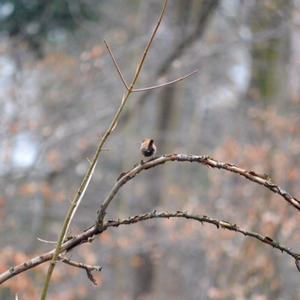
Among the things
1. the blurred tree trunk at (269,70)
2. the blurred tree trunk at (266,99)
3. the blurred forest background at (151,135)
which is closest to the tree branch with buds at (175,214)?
the blurred forest background at (151,135)

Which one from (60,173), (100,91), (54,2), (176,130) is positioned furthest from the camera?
(176,130)

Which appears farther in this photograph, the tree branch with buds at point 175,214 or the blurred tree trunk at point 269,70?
the blurred tree trunk at point 269,70

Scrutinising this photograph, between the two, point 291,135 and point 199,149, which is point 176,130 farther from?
point 291,135

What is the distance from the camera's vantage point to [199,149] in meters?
13.5

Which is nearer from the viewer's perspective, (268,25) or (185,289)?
(268,25)

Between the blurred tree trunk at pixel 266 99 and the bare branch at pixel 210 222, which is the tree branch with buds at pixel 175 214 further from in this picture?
the blurred tree trunk at pixel 266 99

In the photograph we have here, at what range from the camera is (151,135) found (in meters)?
12.4

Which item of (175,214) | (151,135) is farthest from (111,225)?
(151,135)

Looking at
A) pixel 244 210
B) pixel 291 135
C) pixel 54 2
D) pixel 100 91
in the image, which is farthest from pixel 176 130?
pixel 54 2

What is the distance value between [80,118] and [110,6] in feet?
8.72

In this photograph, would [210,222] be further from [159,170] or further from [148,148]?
[159,170]

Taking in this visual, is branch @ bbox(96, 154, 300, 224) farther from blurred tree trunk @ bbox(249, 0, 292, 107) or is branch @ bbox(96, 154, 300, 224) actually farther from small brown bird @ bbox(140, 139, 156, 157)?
blurred tree trunk @ bbox(249, 0, 292, 107)

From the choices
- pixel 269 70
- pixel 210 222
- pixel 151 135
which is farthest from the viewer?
pixel 151 135

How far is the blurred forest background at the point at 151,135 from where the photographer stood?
332 inches
